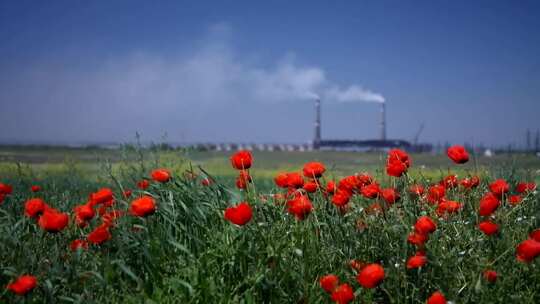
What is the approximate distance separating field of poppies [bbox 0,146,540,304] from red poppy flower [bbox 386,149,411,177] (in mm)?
19

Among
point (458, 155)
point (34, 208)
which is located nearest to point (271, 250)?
point (34, 208)

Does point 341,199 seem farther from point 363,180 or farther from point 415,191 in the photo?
point 415,191

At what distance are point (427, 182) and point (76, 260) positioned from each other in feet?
11.7

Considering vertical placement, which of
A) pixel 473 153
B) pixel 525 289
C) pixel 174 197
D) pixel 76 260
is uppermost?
pixel 473 153

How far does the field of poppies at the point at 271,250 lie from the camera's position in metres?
3.39

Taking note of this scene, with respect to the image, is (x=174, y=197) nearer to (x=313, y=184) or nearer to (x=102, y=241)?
(x=102, y=241)

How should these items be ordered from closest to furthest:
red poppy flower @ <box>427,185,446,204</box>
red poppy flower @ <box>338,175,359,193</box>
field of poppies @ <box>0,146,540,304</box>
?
1. field of poppies @ <box>0,146,540,304</box>
2. red poppy flower @ <box>338,175,359,193</box>
3. red poppy flower @ <box>427,185,446,204</box>

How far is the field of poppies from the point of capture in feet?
11.1

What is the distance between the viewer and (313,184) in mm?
4262

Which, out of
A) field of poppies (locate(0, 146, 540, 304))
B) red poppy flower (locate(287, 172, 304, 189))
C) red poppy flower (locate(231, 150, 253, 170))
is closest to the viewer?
field of poppies (locate(0, 146, 540, 304))

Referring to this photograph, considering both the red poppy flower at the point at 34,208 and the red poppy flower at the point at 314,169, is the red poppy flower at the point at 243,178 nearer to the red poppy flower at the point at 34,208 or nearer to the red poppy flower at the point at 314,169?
the red poppy flower at the point at 314,169

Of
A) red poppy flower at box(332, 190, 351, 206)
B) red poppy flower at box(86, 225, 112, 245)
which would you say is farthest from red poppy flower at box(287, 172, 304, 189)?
red poppy flower at box(86, 225, 112, 245)

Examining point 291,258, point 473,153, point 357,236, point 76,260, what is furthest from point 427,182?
point 76,260

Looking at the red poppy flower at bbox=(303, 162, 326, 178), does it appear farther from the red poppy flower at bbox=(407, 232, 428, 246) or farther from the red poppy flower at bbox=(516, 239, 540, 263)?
the red poppy flower at bbox=(516, 239, 540, 263)
